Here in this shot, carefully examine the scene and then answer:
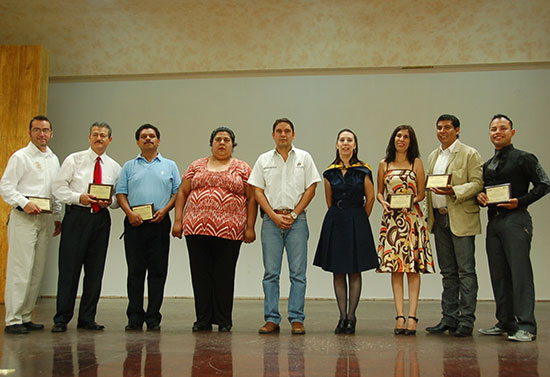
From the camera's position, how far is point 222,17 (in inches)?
254

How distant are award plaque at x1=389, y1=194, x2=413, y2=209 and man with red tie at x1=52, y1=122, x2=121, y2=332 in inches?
80.7

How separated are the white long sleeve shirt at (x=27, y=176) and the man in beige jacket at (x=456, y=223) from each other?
2.84 m

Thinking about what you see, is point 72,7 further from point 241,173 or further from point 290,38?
point 241,173

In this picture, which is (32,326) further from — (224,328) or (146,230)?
(224,328)

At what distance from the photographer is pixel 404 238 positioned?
3732mm

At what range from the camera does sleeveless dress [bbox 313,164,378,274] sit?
3.73 meters

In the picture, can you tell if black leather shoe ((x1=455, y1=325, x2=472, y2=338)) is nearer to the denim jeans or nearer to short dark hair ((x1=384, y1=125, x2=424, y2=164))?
the denim jeans

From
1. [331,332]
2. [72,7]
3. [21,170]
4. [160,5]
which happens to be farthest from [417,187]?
[72,7]

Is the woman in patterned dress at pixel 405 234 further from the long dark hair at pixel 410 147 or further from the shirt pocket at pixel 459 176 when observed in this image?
the shirt pocket at pixel 459 176

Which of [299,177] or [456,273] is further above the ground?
[299,177]

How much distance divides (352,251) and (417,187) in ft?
2.19

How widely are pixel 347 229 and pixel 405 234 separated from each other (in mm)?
409

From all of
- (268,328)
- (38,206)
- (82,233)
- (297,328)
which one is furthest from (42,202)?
(297,328)

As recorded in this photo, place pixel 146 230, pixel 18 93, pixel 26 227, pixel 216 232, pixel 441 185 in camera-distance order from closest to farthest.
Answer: pixel 441 185
pixel 216 232
pixel 26 227
pixel 146 230
pixel 18 93
